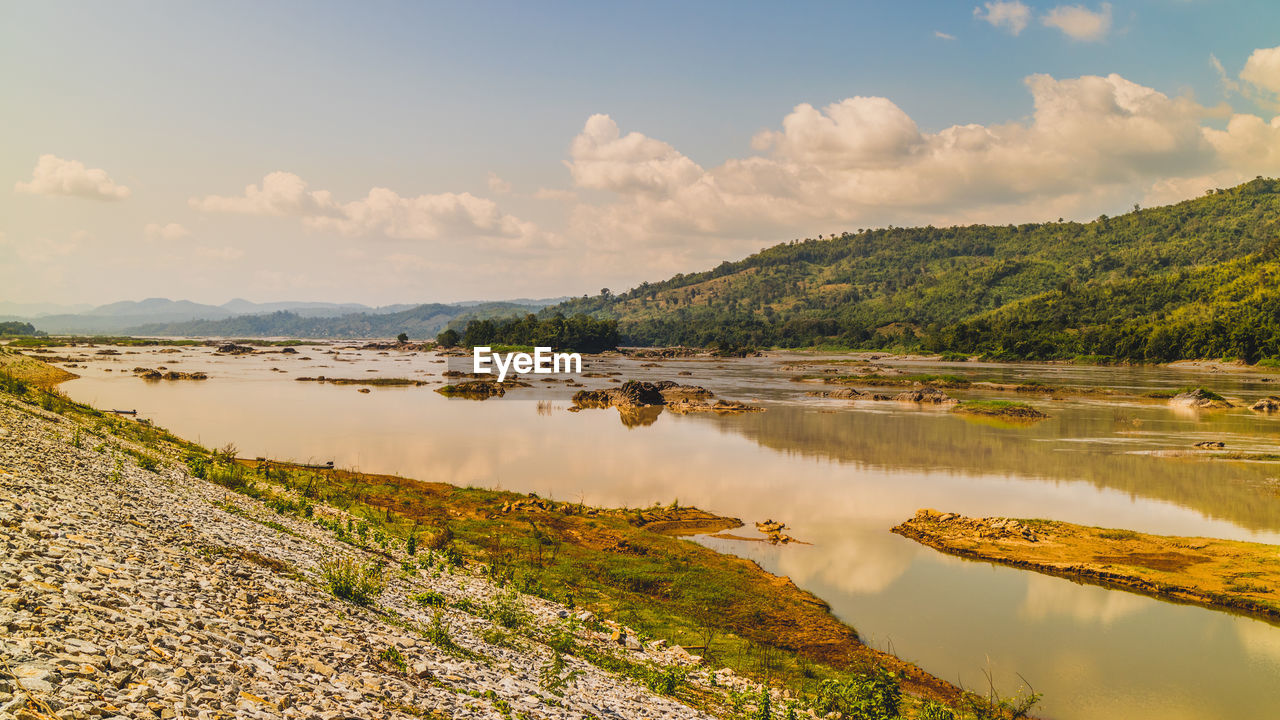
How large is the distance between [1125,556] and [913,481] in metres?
11.6

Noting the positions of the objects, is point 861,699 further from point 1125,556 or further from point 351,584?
point 1125,556

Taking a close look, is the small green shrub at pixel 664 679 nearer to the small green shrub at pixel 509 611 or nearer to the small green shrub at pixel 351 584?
the small green shrub at pixel 509 611

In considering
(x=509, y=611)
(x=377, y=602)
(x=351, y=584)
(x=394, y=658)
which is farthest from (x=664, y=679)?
(x=351, y=584)

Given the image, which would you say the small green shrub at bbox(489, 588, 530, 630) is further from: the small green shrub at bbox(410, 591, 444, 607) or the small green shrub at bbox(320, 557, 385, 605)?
the small green shrub at bbox(320, 557, 385, 605)

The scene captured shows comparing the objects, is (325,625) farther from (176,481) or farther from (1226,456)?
(1226,456)

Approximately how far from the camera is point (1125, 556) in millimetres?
21578

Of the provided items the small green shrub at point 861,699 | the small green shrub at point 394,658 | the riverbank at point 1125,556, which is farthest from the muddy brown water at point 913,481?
the small green shrub at point 394,658

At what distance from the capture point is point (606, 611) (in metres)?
16.0

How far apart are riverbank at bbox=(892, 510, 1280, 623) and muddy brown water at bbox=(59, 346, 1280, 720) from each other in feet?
2.49

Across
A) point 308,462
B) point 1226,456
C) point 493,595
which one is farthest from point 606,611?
point 1226,456

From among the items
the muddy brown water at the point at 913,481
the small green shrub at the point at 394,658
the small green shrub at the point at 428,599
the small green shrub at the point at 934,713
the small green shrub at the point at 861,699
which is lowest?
the muddy brown water at the point at 913,481

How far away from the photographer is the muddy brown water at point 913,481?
602 inches

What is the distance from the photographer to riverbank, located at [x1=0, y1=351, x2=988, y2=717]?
796 centimetres

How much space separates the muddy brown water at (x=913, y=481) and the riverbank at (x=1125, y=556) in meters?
0.76
